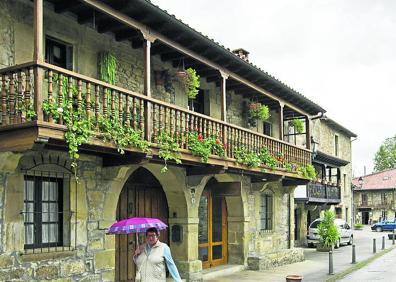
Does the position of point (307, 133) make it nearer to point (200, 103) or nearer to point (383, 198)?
point (200, 103)

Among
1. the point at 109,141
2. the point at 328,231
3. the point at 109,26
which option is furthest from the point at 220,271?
the point at 109,26

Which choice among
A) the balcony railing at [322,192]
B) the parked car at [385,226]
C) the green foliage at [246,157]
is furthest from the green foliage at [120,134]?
the parked car at [385,226]

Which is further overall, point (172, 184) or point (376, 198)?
point (376, 198)

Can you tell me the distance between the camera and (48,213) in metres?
9.51

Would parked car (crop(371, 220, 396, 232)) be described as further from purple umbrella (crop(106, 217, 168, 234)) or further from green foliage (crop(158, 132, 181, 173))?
purple umbrella (crop(106, 217, 168, 234))

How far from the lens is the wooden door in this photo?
1542 centimetres


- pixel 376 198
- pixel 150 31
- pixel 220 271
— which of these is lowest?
pixel 220 271

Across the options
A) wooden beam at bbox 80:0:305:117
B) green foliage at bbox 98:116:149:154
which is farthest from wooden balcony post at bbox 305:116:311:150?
green foliage at bbox 98:116:149:154

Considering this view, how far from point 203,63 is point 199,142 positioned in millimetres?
2115

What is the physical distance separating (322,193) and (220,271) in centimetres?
1329

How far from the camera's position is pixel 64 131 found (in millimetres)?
7824

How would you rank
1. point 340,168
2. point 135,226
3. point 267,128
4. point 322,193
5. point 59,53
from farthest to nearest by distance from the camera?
point 340,168 < point 322,193 < point 267,128 < point 59,53 < point 135,226

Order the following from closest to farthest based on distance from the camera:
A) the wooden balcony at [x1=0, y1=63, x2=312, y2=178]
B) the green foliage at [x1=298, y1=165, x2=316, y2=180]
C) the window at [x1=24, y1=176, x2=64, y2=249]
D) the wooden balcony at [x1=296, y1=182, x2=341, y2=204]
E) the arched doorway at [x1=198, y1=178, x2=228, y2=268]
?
1. the wooden balcony at [x1=0, y1=63, x2=312, y2=178]
2. the window at [x1=24, y1=176, x2=64, y2=249]
3. the arched doorway at [x1=198, y1=178, x2=228, y2=268]
4. the green foliage at [x1=298, y1=165, x2=316, y2=180]
5. the wooden balcony at [x1=296, y1=182, x2=341, y2=204]

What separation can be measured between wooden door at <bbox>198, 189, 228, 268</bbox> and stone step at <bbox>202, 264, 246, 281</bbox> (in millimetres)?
333
